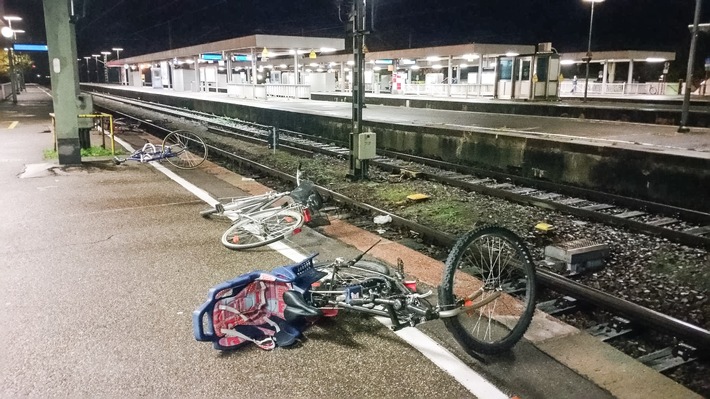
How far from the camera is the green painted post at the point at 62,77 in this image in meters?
12.0

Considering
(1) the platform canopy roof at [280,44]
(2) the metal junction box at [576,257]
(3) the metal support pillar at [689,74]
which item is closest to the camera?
(2) the metal junction box at [576,257]

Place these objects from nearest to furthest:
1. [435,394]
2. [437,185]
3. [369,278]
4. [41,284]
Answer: [435,394] < [369,278] < [41,284] < [437,185]

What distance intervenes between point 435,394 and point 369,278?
120cm

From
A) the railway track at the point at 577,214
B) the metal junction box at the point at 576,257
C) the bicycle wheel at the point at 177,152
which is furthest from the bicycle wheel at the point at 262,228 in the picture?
the bicycle wheel at the point at 177,152

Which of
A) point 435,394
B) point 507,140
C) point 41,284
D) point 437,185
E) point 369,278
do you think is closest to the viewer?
point 435,394

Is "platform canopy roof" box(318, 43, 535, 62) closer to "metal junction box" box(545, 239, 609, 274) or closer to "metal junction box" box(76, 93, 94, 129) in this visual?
"metal junction box" box(76, 93, 94, 129)

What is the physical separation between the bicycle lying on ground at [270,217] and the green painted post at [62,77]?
6.63m

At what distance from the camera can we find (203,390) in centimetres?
355

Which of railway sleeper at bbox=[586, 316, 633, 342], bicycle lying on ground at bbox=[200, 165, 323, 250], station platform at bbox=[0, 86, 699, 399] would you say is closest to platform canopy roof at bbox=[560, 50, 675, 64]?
bicycle lying on ground at bbox=[200, 165, 323, 250]

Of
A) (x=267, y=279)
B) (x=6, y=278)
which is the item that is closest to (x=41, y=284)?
(x=6, y=278)

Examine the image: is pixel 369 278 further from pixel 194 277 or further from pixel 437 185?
pixel 437 185

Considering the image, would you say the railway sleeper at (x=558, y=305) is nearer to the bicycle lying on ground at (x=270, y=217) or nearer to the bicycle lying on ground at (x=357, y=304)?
the bicycle lying on ground at (x=357, y=304)

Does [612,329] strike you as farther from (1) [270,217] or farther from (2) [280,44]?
(2) [280,44]

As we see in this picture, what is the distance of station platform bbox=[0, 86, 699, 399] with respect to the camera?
3600 millimetres
